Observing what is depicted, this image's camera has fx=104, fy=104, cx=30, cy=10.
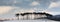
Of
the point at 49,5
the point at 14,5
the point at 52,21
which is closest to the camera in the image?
the point at 52,21

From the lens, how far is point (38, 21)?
407 centimetres

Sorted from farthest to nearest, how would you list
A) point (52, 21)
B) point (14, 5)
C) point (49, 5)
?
point (14, 5), point (49, 5), point (52, 21)

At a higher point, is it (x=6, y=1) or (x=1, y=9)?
(x=6, y=1)

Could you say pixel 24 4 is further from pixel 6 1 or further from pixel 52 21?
pixel 52 21

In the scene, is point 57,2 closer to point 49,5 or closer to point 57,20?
point 49,5

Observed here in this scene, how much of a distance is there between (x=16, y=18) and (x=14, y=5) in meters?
1.68

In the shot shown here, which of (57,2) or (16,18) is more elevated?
(57,2)

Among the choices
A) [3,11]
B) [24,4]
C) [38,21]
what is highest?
[24,4]

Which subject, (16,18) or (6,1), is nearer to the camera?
(16,18)

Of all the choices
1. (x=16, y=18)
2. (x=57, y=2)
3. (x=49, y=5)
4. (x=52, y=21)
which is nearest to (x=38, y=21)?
(x=52, y=21)

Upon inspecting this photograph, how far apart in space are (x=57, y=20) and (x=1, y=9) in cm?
294

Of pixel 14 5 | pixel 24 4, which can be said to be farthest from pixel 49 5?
pixel 14 5

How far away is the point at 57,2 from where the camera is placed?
5.30 meters

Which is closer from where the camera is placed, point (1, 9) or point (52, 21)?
point (52, 21)
